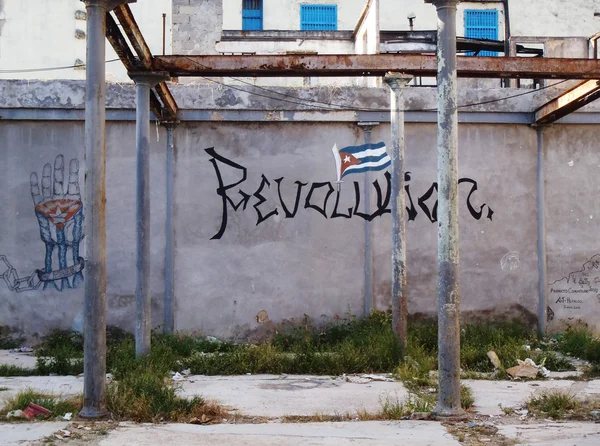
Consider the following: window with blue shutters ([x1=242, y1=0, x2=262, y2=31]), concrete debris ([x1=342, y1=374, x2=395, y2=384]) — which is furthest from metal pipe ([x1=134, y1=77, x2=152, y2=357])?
window with blue shutters ([x1=242, y1=0, x2=262, y2=31])

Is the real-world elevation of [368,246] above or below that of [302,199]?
below

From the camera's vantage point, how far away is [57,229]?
1196 centimetres

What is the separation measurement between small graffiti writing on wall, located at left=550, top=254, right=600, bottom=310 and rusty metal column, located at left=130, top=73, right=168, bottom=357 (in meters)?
6.43

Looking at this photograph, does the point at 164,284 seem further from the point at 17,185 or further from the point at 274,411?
the point at 274,411

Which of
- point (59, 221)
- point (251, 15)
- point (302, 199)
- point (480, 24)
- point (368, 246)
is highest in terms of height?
point (251, 15)

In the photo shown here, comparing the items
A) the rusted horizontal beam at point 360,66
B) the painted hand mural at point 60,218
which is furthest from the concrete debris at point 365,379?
the painted hand mural at point 60,218

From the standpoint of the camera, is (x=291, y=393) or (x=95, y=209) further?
(x=291, y=393)

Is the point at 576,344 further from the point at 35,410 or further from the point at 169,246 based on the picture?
the point at 35,410

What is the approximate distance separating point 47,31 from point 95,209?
81.6 feet

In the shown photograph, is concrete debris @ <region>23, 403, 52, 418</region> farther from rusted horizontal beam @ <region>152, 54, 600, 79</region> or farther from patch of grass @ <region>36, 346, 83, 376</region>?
rusted horizontal beam @ <region>152, 54, 600, 79</region>

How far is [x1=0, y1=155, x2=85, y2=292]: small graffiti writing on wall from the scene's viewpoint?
1189 centimetres

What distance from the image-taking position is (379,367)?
977 centimetres

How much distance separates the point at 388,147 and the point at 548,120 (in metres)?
2.52

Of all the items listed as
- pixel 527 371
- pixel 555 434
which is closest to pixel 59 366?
pixel 527 371
